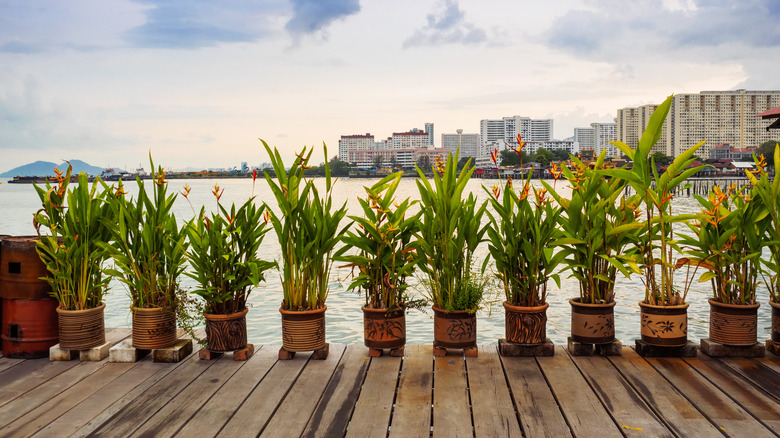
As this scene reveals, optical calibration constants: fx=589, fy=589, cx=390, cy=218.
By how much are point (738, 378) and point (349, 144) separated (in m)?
145

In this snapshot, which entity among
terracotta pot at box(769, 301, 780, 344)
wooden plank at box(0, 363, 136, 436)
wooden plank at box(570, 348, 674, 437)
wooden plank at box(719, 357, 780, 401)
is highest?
terracotta pot at box(769, 301, 780, 344)

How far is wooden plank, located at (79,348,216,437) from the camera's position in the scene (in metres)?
2.76

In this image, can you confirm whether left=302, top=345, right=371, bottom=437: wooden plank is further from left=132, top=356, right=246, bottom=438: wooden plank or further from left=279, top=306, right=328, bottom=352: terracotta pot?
left=132, top=356, right=246, bottom=438: wooden plank

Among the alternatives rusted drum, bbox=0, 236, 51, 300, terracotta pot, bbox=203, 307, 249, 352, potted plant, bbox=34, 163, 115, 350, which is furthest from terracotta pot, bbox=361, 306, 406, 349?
rusted drum, bbox=0, 236, 51, 300

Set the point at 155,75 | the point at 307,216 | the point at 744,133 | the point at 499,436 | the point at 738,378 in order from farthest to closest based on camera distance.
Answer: the point at 744,133 < the point at 155,75 < the point at 307,216 < the point at 738,378 < the point at 499,436

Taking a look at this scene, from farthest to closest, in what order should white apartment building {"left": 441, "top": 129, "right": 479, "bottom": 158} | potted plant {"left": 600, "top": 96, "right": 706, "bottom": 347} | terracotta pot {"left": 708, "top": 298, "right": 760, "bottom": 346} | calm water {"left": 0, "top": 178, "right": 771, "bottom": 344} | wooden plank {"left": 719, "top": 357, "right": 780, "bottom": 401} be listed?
white apartment building {"left": 441, "top": 129, "right": 479, "bottom": 158}, calm water {"left": 0, "top": 178, "right": 771, "bottom": 344}, terracotta pot {"left": 708, "top": 298, "right": 760, "bottom": 346}, potted plant {"left": 600, "top": 96, "right": 706, "bottom": 347}, wooden plank {"left": 719, "top": 357, "right": 780, "bottom": 401}

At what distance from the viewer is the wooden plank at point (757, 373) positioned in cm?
324

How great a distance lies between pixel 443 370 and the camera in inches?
142

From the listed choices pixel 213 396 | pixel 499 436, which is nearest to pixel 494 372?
pixel 499 436

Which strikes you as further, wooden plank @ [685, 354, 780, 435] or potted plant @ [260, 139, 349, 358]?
potted plant @ [260, 139, 349, 358]

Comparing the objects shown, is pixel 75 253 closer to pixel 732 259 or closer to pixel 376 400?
pixel 376 400

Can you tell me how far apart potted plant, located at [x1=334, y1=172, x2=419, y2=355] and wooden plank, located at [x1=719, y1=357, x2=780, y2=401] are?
2037 millimetres

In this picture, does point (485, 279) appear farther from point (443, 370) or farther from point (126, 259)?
point (126, 259)

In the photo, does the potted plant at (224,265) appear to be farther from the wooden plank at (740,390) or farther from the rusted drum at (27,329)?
the wooden plank at (740,390)
